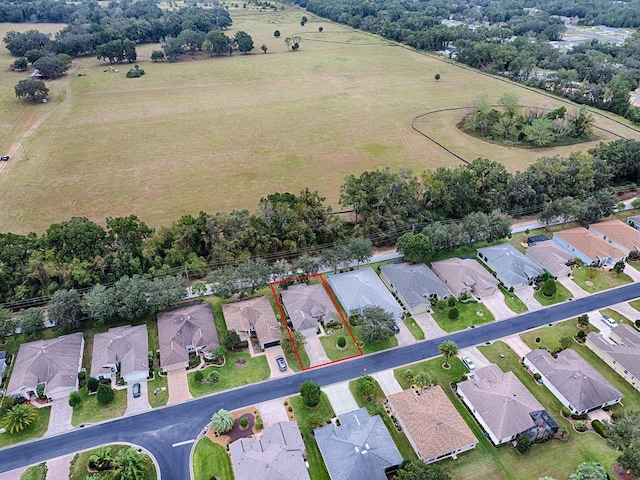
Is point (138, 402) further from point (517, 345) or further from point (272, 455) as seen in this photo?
point (517, 345)

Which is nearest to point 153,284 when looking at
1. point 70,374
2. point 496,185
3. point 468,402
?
point 70,374

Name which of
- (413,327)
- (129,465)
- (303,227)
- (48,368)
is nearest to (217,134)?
(303,227)

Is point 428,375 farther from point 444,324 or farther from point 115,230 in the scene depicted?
point 115,230

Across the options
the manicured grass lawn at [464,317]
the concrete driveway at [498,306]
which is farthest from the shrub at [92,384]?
the concrete driveway at [498,306]

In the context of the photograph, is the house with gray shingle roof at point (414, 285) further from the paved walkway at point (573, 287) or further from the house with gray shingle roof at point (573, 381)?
the paved walkway at point (573, 287)

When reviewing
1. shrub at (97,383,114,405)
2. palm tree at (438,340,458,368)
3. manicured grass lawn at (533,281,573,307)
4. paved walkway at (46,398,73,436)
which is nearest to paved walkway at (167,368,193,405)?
shrub at (97,383,114,405)
